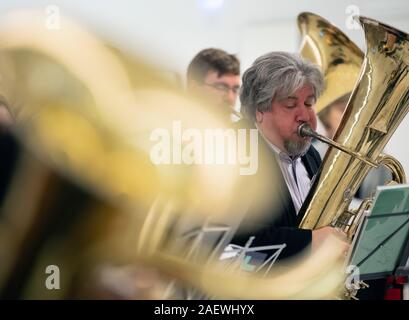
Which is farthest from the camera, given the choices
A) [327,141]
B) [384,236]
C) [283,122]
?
[283,122]

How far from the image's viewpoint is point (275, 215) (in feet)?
7.75

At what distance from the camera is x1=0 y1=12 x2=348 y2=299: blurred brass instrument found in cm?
239

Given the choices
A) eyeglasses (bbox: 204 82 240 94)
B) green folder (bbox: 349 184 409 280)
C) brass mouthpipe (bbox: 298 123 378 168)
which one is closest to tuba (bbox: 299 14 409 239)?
brass mouthpipe (bbox: 298 123 378 168)

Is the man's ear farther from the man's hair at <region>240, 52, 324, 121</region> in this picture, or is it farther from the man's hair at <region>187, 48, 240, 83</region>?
the man's hair at <region>187, 48, 240, 83</region>

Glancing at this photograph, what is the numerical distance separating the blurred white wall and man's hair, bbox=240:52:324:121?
0.04 meters

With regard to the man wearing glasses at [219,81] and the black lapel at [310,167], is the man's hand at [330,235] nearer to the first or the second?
the black lapel at [310,167]

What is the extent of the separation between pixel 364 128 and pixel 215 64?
509 mm

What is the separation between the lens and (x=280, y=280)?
241 cm

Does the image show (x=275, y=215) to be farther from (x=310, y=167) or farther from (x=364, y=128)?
(x=364, y=128)

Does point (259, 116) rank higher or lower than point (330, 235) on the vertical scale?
higher

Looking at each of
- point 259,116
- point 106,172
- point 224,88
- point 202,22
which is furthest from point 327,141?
point 106,172
